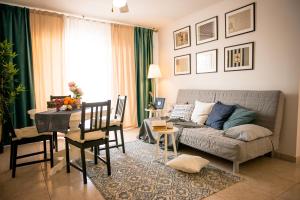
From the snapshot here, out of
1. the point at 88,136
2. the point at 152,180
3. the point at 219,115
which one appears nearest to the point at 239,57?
the point at 219,115

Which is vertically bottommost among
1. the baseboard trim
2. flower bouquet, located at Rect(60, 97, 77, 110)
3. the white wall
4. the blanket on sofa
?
the baseboard trim

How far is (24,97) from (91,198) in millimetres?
2559

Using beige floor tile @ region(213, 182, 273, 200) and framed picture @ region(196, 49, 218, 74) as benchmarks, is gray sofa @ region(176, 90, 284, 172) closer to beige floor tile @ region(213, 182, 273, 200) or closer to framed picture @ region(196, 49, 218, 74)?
beige floor tile @ region(213, 182, 273, 200)

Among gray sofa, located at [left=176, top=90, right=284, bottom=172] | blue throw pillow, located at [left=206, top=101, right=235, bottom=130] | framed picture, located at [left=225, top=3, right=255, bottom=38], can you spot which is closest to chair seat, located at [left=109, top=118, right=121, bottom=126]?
gray sofa, located at [left=176, top=90, right=284, bottom=172]

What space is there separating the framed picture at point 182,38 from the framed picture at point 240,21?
3.04 feet

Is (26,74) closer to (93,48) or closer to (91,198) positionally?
(93,48)

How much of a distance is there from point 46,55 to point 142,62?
2129mm

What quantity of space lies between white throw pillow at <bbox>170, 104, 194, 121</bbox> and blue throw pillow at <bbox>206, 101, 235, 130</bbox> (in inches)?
18.4

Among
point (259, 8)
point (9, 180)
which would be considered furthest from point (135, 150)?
point (259, 8)

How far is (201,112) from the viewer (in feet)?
11.3

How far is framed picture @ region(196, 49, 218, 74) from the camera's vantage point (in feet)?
12.4

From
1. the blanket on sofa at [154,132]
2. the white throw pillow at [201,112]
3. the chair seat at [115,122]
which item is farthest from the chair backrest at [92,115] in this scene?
the white throw pillow at [201,112]

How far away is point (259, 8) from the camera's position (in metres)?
3.05

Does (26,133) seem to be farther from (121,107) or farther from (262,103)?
(262,103)
